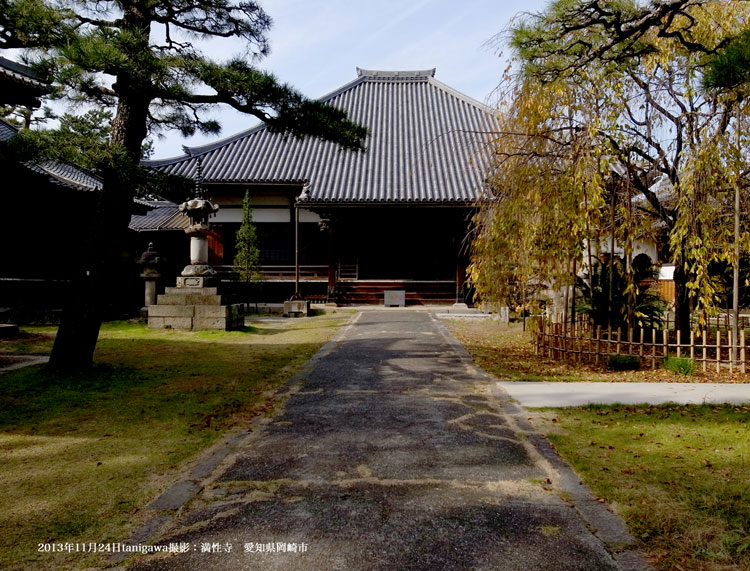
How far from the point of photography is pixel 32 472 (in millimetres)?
3508

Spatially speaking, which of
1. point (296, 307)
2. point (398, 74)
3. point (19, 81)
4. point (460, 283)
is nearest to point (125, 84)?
point (19, 81)

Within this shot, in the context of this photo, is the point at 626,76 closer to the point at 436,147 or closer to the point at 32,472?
the point at 32,472

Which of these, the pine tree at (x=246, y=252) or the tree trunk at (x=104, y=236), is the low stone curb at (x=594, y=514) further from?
the pine tree at (x=246, y=252)

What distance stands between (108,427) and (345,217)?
14984mm

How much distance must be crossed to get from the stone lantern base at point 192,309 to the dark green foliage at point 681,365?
877 centimetres

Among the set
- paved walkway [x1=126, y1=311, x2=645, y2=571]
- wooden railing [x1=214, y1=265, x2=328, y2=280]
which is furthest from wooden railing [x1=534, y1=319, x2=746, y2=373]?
wooden railing [x1=214, y1=265, x2=328, y2=280]

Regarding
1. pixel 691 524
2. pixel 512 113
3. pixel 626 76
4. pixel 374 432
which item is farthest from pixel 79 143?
pixel 626 76

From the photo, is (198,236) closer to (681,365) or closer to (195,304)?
(195,304)

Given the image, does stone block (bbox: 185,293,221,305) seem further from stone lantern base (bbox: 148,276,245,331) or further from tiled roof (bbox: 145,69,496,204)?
tiled roof (bbox: 145,69,496,204)

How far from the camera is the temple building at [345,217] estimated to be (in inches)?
730

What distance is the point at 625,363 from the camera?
7418mm

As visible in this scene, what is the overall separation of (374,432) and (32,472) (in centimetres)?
250

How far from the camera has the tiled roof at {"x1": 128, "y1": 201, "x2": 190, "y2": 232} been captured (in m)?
19.8

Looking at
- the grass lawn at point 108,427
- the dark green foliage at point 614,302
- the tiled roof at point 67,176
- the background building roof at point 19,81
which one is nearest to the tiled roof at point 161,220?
the tiled roof at point 67,176
